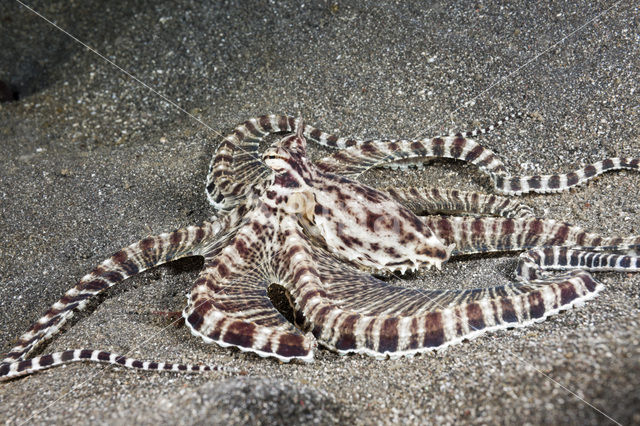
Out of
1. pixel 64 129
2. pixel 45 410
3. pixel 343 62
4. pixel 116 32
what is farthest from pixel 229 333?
pixel 116 32

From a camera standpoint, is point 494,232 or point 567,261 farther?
point 494,232

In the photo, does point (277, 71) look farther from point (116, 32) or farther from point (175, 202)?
point (116, 32)

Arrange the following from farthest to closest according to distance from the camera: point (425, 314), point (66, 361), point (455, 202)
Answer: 1. point (455, 202)
2. point (66, 361)
3. point (425, 314)

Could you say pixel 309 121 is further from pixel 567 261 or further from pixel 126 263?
pixel 567 261

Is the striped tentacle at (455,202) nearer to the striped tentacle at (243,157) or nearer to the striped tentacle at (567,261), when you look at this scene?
the striped tentacle at (567,261)

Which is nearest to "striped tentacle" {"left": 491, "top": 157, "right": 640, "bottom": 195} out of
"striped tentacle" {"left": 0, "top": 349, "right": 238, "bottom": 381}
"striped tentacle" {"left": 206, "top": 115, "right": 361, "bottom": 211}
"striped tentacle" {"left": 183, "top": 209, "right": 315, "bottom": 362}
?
"striped tentacle" {"left": 206, "top": 115, "right": 361, "bottom": 211}

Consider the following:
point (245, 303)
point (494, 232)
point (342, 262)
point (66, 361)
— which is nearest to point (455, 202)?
point (494, 232)

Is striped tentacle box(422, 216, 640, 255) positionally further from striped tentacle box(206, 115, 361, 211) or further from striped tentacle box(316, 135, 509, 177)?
striped tentacle box(206, 115, 361, 211)
